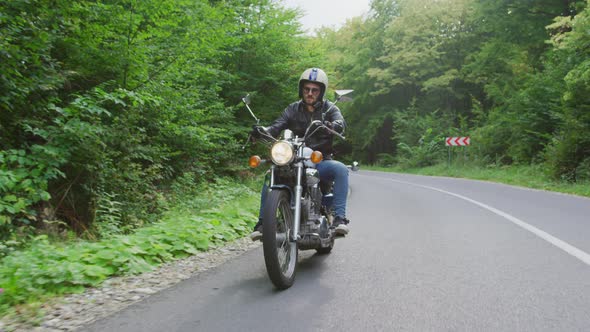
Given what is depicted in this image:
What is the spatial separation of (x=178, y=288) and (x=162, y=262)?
1.07 m

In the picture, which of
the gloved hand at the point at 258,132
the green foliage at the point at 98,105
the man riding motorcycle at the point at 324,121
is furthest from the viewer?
the green foliage at the point at 98,105

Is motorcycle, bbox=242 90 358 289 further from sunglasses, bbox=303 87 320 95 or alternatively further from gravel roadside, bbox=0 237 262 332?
gravel roadside, bbox=0 237 262 332

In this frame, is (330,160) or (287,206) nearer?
(287,206)

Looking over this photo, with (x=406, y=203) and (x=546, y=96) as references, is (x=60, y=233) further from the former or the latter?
(x=546, y=96)

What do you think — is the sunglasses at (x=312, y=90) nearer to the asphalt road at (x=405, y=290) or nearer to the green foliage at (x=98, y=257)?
the asphalt road at (x=405, y=290)

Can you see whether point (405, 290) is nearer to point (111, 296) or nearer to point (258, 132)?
point (258, 132)

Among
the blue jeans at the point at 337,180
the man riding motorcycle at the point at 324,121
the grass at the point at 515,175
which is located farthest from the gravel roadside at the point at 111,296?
the grass at the point at 515,175

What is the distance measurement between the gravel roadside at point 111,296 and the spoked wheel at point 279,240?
3.14ft

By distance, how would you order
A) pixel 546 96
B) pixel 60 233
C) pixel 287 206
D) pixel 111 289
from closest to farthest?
1. pixel 111 289
2. pixel 287 206
3. pixel 60 233
4. pixel 546 96

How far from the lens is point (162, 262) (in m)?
5.04

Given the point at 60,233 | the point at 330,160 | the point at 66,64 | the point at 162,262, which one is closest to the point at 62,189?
the point at 60,233

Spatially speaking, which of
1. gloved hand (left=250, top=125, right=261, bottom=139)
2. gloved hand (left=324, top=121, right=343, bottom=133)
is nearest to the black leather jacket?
gloved hand (left=324, top=121, right=343, bottom=133)

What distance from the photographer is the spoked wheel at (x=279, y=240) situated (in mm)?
3756

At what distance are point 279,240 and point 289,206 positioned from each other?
31cm
